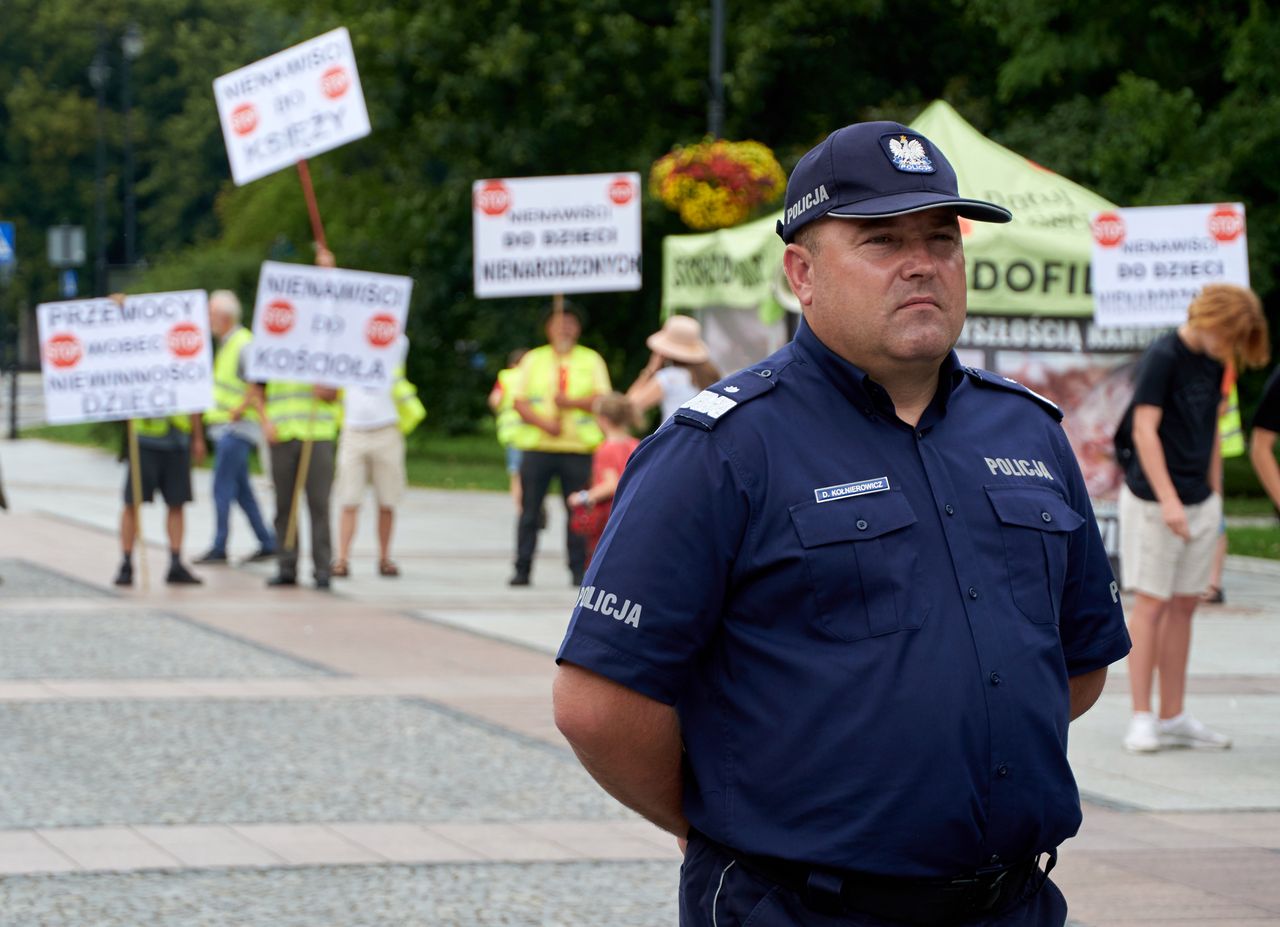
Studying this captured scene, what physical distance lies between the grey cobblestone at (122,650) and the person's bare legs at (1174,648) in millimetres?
4197

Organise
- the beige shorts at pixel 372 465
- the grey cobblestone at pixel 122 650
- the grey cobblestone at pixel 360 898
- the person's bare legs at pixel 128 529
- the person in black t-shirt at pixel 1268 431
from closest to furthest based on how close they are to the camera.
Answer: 1. the grey cobblestone at pixel 360 898
2. the person in black t-shirt at pixel 1268 431
3. the grey cobblestone at pixel 122 650
4. the person's bare legs at pixel 128 529
5. the beige shorts at pixel 372 465

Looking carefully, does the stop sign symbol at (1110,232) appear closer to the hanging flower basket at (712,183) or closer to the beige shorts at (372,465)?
the beige shorts at (372,465)

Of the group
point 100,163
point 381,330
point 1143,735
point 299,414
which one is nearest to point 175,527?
point 299,414

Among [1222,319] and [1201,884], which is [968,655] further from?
[1222,319]

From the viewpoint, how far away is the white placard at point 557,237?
1561 centimetres

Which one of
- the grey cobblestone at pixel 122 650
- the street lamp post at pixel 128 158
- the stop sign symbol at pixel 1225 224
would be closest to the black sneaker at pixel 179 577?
the grey cobblestone at pixel 122 650

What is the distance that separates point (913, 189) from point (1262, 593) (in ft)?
39.6

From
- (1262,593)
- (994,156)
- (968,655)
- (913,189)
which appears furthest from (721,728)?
(994,156)

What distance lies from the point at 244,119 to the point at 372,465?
2.69 meters

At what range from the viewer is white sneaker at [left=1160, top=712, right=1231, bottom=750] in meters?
8.48

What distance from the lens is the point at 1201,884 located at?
6133 millimetres

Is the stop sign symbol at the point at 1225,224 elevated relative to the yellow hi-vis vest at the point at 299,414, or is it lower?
elevated

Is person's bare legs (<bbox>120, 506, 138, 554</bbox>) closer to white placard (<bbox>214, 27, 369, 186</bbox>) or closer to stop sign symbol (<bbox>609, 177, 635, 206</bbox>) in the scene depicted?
white placard (<bbox>214, 27, 369, 186</bbox>)

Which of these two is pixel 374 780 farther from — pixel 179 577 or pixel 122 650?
pixel 179 577
